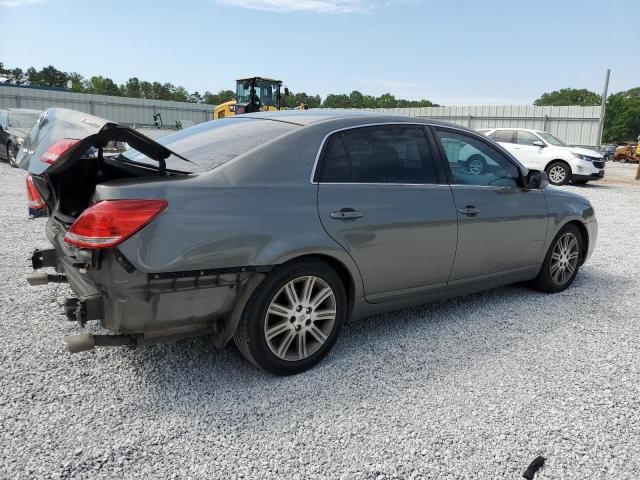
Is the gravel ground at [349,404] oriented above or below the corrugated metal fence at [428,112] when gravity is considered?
below

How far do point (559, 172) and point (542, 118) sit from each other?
18.9m

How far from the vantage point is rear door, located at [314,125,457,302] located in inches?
129

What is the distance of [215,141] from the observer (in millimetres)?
3400

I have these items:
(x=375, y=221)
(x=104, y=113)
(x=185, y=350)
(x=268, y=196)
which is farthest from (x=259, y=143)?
(x=104, y=113)

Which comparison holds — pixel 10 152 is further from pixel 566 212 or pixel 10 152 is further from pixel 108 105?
pixel 108 105

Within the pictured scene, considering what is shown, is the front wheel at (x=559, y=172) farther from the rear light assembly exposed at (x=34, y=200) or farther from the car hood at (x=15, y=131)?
the car hood at (x=15, y=131)

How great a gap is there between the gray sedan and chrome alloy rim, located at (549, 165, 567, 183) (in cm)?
1292

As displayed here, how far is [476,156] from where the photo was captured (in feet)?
14.1

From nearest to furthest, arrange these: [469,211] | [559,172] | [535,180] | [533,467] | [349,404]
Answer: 1. [533,467]
2. [349,404]
3. [469,211]
4. [535,180]
5. [559,172]

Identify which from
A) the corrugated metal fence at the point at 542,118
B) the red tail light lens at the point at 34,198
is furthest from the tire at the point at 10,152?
the corrugated metal fence at the point at 542,118

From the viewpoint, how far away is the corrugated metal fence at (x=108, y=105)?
38.9 meters

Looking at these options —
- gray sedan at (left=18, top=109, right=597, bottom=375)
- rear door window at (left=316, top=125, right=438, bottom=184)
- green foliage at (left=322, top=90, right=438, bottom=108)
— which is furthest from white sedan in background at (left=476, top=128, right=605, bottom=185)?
green foliage at (left=322, top=90, right=438, bottom=108)

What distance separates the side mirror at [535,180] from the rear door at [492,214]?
0.19 feet

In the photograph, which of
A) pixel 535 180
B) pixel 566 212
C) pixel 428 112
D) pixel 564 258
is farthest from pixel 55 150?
pixel 428 112
